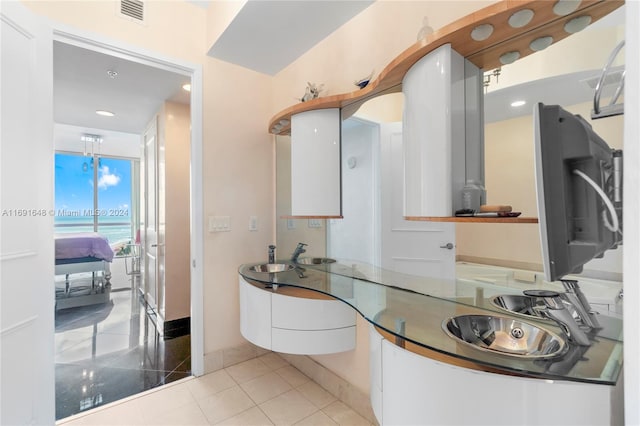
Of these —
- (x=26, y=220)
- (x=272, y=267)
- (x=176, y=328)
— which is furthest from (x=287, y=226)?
(x=176, y=328)

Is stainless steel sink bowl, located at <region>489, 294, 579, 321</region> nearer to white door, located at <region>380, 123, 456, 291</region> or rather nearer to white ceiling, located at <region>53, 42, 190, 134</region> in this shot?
white door, located at <region>380, 123, 456, 291</region>

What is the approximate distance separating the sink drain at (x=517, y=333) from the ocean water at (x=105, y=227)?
6.53 metres

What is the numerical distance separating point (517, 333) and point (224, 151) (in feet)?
7.35

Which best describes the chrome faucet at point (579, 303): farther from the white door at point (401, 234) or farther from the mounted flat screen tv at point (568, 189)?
the white door at point (401, 234)

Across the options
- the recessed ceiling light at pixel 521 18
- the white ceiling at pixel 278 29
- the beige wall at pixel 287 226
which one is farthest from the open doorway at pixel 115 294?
the recessed ceiling light at pixel 521 18

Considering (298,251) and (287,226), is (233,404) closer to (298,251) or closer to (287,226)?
(298,251)

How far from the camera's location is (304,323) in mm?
1656

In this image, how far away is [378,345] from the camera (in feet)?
3.59

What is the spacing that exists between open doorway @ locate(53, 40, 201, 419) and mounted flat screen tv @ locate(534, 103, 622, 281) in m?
2.21

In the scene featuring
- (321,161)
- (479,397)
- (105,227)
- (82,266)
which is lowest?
(82,266)

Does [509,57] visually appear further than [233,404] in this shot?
No

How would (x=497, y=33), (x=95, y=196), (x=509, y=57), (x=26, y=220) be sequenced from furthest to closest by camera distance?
(x=95, y=196) < (x=26, y=220) < (x=509, y=57) < (x=497, y=33)

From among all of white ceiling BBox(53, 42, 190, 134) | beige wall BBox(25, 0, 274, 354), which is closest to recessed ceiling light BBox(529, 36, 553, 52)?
beige wall BBox(25, 0, 274, 354)

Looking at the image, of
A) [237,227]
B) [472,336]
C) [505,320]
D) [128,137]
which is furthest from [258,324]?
[128,137]
